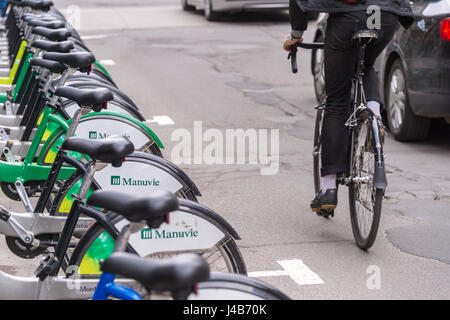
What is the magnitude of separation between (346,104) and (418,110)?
252cm

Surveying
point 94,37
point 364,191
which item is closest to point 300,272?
point 364,191

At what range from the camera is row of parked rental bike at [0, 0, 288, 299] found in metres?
2.58

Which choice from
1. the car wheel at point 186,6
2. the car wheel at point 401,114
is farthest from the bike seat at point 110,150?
the car wheel at point 186,6

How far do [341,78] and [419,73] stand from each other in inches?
102

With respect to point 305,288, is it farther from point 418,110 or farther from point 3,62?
point 3,62

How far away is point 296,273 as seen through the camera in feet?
16.6

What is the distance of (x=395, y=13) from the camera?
5.27 meters

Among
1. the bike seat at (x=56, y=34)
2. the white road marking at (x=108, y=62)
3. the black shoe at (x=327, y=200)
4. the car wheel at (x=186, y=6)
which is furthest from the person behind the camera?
the car wheel at (x=186, y=6)

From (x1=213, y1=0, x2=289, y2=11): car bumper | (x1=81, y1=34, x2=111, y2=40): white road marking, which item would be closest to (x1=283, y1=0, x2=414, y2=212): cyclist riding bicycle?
(x1=81, y1=34, x2=111, y2=40): white road marking

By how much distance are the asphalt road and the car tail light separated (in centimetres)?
107

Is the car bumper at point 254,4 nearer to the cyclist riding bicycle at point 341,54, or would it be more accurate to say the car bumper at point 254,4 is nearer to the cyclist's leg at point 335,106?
the cyclist riding bicycle at point 341,54

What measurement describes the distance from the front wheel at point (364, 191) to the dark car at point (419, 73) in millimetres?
2382

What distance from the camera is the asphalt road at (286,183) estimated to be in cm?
504
